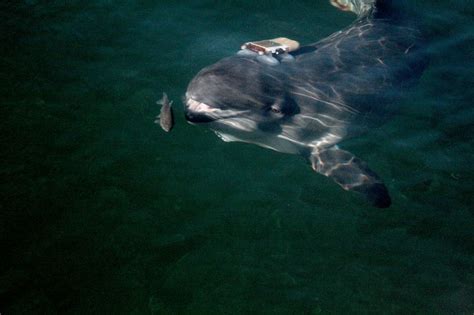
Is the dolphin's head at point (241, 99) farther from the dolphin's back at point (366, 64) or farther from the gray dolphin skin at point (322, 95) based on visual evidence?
the dolphin's back at point (366, 64)

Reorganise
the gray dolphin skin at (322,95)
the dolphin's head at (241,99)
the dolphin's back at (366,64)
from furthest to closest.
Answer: the dolphin's back at (366,64), the gray dolphin skin at (322,95), the dolphin's head at (241,99)

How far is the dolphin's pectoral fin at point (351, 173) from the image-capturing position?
562cm

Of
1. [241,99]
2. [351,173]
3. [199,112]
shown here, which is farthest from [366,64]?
[199,112]

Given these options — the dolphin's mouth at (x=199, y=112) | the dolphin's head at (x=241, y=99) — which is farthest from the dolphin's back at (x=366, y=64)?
the dolphin's mouth at (x=199, y=112)

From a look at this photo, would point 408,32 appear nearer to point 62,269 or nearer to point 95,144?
point 95,144

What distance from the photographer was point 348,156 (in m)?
6.42

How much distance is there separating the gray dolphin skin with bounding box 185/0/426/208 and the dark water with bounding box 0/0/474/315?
40cm

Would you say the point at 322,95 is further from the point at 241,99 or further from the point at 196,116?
the point at 196,116

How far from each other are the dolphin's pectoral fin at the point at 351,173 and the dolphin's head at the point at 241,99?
854 mm

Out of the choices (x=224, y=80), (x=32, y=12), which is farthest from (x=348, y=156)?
(x=32, y=12)

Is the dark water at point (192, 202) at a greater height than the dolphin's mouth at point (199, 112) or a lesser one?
lesser

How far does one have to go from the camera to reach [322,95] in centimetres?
649

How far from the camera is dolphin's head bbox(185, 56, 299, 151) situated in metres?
5.40

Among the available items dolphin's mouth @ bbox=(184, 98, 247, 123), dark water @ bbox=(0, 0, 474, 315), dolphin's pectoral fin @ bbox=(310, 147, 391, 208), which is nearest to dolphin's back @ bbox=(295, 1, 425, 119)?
dark water @ bbox=(0, 0, 474, 315)
